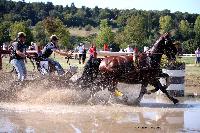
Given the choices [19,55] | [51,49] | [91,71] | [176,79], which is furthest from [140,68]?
[19,55]

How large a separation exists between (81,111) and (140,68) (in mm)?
2767

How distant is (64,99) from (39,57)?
1.77 m

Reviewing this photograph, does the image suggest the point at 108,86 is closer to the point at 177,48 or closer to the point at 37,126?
the point at 177,48

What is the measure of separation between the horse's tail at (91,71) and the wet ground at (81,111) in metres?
0.41

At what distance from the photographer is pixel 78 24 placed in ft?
622

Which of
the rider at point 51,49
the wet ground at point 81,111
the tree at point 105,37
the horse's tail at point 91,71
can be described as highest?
the rider at point 51,49

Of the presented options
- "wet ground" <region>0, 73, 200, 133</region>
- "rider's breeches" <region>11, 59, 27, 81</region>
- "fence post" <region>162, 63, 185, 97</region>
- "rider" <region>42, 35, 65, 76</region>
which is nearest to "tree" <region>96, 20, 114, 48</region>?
"wet ground" <region>0, 73, 200, 133</region>

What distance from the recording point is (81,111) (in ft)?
42.0

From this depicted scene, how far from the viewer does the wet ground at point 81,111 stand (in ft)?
33.3

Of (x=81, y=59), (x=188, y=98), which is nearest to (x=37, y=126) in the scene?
(x=188, y=98)

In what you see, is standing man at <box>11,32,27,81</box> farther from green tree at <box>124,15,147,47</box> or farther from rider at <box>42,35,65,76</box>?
green tree at <box>124,15,147,47</box>

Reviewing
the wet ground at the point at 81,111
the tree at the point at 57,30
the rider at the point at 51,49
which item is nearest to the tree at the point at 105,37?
the tree at the point at 57,30

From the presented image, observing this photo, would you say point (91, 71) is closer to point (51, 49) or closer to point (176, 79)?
point (51, 49)

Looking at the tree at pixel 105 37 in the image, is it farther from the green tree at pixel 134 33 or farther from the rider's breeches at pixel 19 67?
the rider's breeches at pixel 19 67
